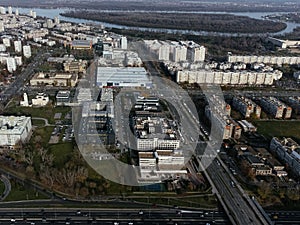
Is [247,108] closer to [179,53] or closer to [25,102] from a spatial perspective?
[25,102]

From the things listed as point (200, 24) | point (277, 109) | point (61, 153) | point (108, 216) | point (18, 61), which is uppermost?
point (200, 24)

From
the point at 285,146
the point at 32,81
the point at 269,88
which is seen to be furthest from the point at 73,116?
the point at 269,88

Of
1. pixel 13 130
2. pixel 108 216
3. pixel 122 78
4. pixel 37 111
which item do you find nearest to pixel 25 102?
pixel 37 111

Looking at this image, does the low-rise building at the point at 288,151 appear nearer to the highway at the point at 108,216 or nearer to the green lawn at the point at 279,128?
the green lawn at the point at 279,128

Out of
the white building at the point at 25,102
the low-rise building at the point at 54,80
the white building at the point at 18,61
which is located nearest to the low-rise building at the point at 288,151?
the white building at the point at 25,102

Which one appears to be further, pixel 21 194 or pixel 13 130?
pixel 13 130

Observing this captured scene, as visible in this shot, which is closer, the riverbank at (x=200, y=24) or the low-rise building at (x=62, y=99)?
the low-rise building at (x=62, y=99)
